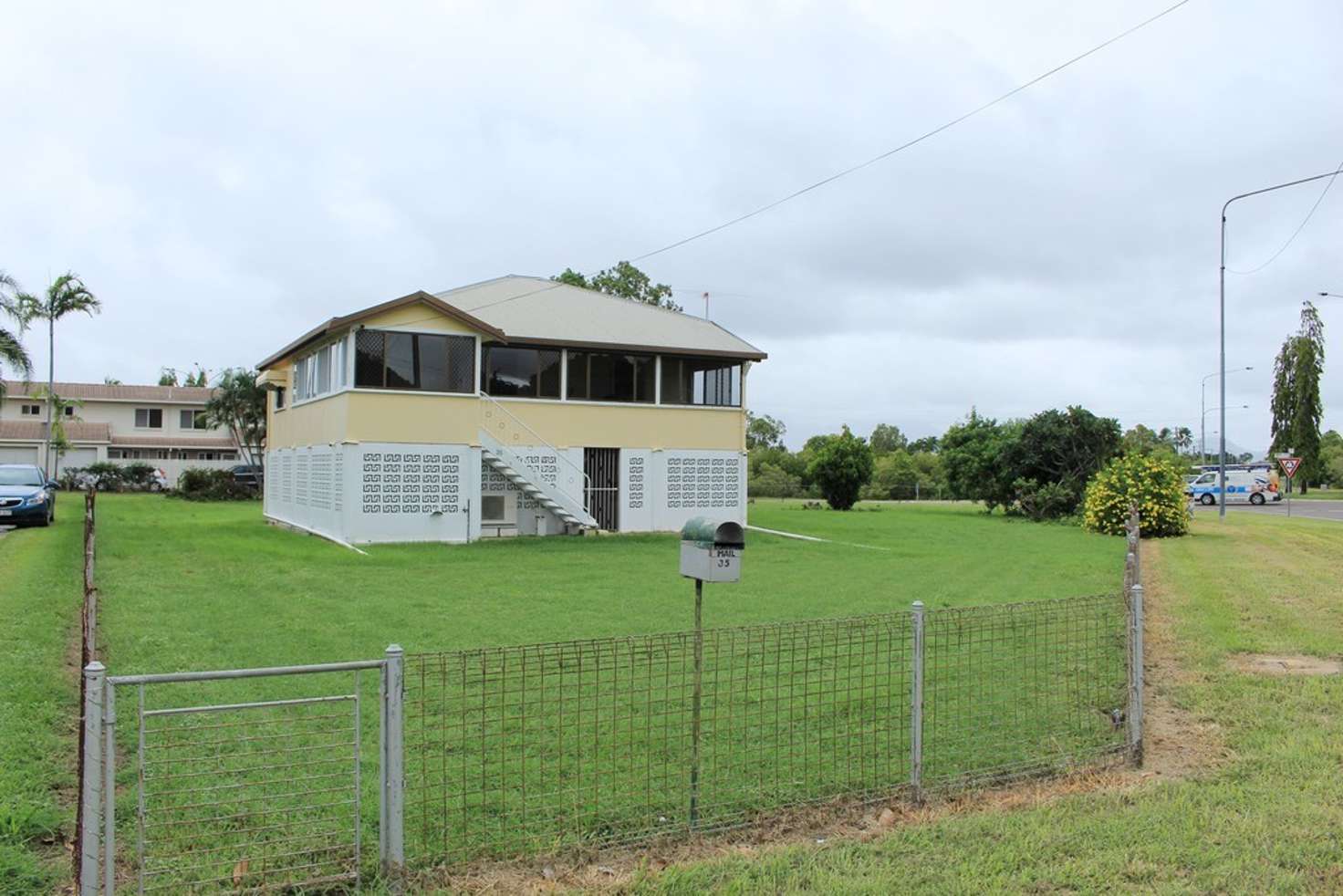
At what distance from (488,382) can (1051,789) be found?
2190cm

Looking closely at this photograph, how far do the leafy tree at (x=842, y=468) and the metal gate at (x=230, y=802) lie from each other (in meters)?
38.6

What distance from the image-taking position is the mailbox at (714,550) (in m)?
5.39

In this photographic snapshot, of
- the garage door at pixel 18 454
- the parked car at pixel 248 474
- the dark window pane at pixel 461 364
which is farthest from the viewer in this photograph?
the garage door at pixel 18 454

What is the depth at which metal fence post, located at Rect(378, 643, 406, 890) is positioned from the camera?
14.9 feet

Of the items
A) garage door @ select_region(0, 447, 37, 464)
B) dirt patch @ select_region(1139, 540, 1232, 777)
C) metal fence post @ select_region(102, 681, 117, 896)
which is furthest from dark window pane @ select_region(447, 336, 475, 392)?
garage door @ select_region(0, 447, 37, 464)

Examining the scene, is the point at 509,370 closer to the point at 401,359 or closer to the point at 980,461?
the point at 401,359

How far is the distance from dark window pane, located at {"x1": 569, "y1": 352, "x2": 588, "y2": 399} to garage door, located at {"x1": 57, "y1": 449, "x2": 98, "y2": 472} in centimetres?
4224

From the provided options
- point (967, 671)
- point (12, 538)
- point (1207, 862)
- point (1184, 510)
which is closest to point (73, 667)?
point (967, 671)

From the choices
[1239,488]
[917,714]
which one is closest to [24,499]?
[917,714]

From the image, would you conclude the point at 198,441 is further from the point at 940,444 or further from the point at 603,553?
the point at 603,553

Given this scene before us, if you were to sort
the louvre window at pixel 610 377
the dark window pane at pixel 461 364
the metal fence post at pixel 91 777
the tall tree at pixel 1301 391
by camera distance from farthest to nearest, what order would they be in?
the tall tree at pixel 1301 391 < the louvre window at pixel 610 377 < the dark window pane at pixel 461 364 < the metal fence post at pixel 91 777

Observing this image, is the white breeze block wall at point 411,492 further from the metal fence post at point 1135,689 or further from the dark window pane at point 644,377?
the metal fence post at point 1135,689

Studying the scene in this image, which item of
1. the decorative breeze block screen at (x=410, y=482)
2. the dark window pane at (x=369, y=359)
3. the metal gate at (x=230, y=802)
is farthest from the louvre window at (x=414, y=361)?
the metal gate at (x=230, y=802)

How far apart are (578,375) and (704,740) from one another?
21452 millimetres
